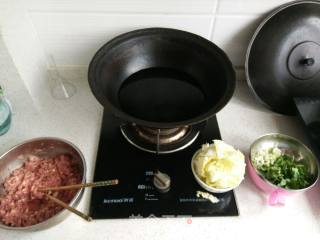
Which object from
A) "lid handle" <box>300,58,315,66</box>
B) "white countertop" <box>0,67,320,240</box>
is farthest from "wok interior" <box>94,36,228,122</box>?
"lid handle" <box>300,58,315,66</box>

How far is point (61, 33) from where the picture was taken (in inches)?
30.7

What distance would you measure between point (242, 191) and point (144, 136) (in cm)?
27

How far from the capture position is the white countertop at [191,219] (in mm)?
574

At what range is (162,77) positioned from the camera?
30.7 inches

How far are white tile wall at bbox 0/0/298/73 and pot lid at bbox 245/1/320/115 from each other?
52 millimetres

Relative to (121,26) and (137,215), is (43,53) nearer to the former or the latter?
(121,26)

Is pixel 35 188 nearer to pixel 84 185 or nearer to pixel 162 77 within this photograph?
pixel 84 185

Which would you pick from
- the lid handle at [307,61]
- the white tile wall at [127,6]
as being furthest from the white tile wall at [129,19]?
the lid handle at [307,61]

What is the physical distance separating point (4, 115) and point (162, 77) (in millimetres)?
426

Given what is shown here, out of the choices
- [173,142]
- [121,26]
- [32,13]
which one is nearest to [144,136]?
[173,142]

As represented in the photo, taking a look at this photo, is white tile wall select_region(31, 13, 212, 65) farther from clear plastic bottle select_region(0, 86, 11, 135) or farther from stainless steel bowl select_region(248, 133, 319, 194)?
stainless steel bowl select_region(248, 133, 319, 194)

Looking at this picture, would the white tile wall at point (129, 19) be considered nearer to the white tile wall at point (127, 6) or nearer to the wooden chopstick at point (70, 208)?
the white tile wall at point (127, 6)

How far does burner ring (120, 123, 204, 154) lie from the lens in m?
0.70

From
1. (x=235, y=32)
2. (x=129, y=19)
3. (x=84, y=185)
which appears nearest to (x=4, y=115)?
(x=84, y=185)
